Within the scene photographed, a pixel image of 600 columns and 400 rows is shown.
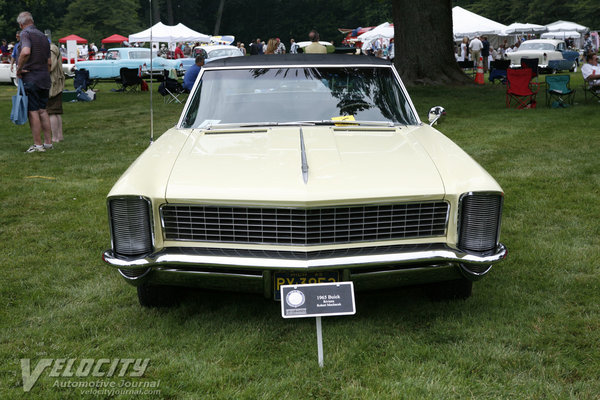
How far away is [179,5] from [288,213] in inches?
3133

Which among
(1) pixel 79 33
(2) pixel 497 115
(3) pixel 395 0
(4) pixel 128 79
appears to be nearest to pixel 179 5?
(1) pixel 79 33

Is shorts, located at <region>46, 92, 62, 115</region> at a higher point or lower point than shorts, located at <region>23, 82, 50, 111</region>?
lower

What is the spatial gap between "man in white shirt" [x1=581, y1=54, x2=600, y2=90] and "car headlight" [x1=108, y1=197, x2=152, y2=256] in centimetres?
1296

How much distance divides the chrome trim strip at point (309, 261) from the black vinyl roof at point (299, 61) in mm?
2048

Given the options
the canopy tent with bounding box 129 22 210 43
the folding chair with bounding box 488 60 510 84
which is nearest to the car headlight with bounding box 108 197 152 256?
the folding chair with bounding box 488 60 510 84

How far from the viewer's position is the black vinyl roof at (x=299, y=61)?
499cm

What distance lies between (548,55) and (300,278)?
30.3m

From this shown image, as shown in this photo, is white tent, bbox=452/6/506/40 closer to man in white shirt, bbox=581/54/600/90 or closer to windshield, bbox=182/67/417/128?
man in white shirt, bbox=581/54/600/90

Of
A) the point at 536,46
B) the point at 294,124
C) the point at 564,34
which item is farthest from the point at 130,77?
the point at 564,34

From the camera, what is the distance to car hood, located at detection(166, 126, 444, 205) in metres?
3.38

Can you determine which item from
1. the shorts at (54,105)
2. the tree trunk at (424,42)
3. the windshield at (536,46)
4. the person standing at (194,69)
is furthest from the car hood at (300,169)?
the windshield at (536,46)

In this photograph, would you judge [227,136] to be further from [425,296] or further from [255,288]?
[425,296]

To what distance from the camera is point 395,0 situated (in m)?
17.9

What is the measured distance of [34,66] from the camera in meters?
9.01
